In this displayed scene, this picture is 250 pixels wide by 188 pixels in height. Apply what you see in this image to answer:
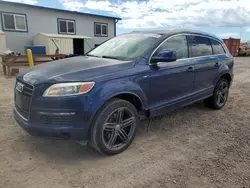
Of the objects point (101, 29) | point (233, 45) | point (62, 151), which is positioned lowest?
point (62, 151)

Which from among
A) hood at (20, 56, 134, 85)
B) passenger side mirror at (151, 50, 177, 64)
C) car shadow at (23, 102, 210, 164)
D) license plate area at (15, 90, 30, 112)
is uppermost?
passenger side mirror at (151, 50, 177, 64)

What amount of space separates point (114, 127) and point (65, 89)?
2.85 feet

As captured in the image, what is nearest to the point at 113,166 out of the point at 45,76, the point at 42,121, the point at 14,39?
the point at 42,121

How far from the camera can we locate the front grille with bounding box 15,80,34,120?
2.62 m

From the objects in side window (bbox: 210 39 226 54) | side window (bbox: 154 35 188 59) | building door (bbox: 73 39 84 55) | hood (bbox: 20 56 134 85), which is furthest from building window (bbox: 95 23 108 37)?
hood (bbox: 20 56 134 85)

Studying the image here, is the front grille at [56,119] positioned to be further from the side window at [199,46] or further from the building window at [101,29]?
the building window at [101,29]

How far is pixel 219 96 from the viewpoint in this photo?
4.87 meters

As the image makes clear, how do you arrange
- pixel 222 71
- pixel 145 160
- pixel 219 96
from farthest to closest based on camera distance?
pixel 219 96, pixel 222 71, pixel 145 160

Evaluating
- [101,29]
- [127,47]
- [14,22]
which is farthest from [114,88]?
[101,29]

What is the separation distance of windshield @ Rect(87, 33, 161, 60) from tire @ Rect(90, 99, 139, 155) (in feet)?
2.69

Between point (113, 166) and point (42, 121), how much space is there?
1041 mm

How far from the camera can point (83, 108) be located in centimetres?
247

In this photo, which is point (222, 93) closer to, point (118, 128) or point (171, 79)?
point (171, 79)

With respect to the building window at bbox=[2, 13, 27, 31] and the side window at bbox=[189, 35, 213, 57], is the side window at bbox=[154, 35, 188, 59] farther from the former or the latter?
the building window at bbox=[2, 13, 27, 31]
